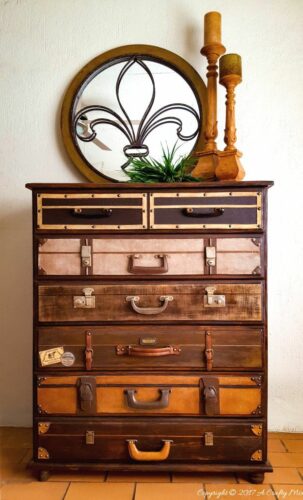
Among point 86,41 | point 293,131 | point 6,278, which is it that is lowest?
point 6,278

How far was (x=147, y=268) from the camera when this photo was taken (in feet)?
5.84

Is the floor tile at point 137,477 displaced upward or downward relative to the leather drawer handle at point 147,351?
downward

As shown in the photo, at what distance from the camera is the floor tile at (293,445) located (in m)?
2.17

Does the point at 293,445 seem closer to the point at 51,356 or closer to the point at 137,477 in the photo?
the point at 137,477

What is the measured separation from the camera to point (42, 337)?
1.81 meters

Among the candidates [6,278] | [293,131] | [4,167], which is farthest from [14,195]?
[293,131]

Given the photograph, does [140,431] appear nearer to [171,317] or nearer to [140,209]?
[171,317]

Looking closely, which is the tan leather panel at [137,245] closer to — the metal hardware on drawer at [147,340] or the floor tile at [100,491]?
the metal hardware on drawer at [147,340]

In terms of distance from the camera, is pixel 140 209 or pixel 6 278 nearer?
pixel 140 209

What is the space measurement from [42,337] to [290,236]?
56.4 inches

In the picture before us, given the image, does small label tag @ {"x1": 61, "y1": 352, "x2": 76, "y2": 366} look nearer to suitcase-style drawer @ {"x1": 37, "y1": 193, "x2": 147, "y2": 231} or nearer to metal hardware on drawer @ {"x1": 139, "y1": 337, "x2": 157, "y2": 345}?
metal hardware on drawer @ {"x1": 139, "y1": 337, "x2": 157, "y2": 345}

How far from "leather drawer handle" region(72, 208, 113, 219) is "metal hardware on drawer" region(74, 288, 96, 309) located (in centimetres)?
31

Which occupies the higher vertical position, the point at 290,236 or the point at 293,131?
the point at 293,131

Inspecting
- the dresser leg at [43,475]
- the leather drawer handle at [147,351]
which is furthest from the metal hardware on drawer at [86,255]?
the dresser leg at [43,475]
